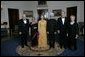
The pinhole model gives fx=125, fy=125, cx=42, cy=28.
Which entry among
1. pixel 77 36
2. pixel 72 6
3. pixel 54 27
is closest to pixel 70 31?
pixel 77 36

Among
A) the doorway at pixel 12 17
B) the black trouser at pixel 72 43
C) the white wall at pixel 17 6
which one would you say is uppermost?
the white wall at pixel 17 6

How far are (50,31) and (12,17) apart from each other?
0.76 m

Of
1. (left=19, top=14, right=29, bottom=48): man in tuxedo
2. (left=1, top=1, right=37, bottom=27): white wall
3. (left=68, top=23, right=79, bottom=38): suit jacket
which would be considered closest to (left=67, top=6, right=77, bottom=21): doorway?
(left=68, top=23, right=79, bottom=38): suit jacket

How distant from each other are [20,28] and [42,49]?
569 millimetres

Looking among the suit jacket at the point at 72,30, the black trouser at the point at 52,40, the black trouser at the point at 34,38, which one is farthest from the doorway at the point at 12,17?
the suit jacket at the point at 72,30

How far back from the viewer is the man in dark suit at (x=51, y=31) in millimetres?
2245

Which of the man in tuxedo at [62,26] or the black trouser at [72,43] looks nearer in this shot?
the man in tuxedo at [62,26]

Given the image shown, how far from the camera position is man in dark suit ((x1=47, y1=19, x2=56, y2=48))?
224 centimetres

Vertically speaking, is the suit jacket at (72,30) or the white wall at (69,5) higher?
the white wall at (69,5)

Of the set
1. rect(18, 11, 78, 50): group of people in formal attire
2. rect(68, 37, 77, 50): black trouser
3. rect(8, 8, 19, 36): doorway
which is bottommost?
rect(68, 37, 77, 50): black trouser

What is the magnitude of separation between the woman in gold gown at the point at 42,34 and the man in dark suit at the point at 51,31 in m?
0.08

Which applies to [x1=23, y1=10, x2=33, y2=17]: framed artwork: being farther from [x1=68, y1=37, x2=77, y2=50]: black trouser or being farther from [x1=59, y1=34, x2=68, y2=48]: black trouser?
[x1=68, y1=37, x2=77, y2=50]: black trouser

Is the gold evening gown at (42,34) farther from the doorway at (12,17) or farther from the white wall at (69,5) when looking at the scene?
the doorway at (12,17)

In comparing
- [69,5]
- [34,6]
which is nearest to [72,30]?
[69,5]
